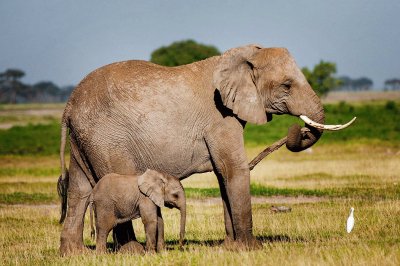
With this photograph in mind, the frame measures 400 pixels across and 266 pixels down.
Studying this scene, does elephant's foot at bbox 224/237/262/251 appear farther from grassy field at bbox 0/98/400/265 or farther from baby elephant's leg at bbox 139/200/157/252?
baby elephant's leg at bbox 139/200/157/252

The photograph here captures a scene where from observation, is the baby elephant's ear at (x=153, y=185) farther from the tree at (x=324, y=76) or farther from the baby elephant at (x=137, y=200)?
the tree at (x=324, y=76)

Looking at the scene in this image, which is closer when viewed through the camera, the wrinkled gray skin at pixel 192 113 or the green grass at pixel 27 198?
the wrinkled gray skin at pixel 192 113

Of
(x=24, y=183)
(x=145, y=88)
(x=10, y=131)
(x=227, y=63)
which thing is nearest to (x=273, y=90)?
(x=227, y=63)

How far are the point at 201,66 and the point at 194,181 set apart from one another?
1849cm

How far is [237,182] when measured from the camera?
38.4 ft

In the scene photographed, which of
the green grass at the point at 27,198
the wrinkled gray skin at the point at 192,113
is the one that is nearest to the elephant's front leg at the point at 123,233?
the wrinkled gray skin at the point at 192,113

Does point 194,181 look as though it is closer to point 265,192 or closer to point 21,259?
point 265,192

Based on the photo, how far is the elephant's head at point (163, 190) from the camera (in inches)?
444

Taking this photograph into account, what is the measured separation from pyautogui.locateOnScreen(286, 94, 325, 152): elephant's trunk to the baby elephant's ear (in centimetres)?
212

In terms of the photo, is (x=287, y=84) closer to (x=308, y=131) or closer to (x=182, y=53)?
(x=308, y=131)

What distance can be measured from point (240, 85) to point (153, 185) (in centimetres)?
208

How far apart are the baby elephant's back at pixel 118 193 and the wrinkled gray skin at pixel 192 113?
13.2 inches

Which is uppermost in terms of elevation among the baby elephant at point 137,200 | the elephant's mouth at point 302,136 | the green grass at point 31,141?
the elephant's mouth at point 302,136

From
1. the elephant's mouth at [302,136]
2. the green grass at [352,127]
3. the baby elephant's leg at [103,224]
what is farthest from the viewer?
the green grass at [352,127]
